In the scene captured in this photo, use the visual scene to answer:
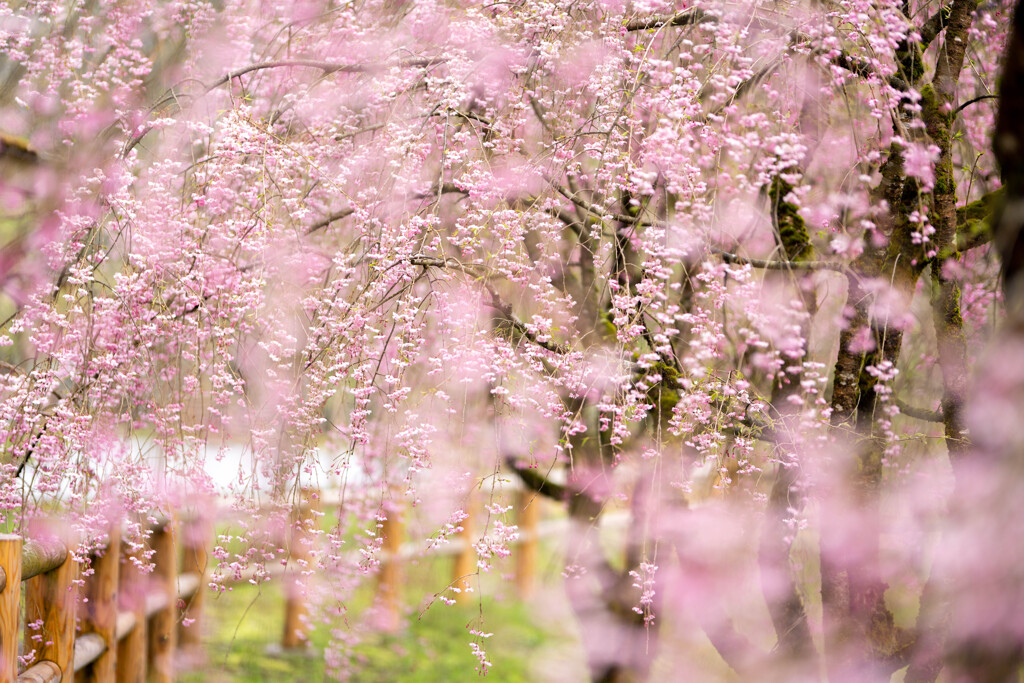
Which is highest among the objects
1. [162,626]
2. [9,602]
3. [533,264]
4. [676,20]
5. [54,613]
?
[676,20]

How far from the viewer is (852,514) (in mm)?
3281

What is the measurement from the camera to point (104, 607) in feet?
10.8

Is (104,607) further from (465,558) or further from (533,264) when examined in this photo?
(465,558)

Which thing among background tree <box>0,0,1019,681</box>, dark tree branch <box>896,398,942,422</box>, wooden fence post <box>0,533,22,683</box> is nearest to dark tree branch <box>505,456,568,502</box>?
background tree <box>0,0,1019,681</box>

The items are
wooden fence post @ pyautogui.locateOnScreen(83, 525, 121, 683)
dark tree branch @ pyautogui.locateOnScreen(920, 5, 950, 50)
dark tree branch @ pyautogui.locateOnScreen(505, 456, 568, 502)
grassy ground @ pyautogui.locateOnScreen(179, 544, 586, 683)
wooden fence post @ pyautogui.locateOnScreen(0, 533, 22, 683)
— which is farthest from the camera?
grassy ground @ pyautogui.locateOnScreen(179, 544, 586, 683)

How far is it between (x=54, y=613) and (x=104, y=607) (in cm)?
67

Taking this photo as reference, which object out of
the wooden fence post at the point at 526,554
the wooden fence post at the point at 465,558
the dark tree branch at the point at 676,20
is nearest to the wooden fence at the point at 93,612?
the wooden fence post at the point at 465,558

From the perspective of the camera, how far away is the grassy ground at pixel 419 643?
5422mm

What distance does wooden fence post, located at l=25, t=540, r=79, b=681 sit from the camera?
2.64 metres

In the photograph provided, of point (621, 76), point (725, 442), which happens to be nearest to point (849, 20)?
point (621, 76)

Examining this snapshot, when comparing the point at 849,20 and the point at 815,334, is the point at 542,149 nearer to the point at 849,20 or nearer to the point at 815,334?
the point at 849,20

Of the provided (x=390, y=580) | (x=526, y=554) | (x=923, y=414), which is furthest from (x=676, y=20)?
(x=526, y=554)

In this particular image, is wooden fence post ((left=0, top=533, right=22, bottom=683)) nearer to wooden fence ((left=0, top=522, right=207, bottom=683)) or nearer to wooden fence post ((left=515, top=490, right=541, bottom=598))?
wooden fence ((left=0, top=522, right=207, bottom=683))

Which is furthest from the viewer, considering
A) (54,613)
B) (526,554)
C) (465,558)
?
(526,554)
